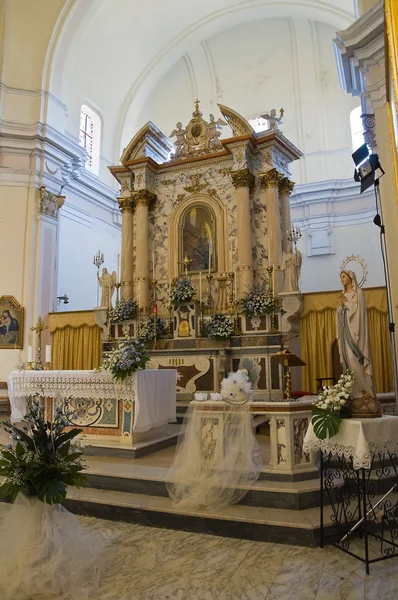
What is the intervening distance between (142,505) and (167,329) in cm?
586

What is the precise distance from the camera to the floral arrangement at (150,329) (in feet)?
32.7

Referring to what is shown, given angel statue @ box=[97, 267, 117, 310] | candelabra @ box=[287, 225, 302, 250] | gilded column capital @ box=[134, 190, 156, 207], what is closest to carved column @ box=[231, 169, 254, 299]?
candelabra @ box=[287, 225, 302, 250]

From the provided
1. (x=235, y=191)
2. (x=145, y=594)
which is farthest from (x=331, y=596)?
(x=235, y=191)

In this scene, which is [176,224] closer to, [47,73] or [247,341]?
[247,341]

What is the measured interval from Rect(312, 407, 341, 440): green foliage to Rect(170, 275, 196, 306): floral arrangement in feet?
19.8

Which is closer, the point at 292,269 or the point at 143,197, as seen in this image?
the point at 292,269

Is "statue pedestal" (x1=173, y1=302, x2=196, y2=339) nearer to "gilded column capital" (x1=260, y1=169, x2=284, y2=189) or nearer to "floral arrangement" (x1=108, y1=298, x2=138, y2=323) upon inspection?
"floral arrangement" (x1=108, y1=298, x2=138, y2=323)

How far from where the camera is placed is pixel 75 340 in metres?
11.6

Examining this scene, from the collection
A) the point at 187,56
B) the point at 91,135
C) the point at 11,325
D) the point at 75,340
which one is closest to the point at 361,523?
the point at 75,340

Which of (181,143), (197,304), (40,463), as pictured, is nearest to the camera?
(40,463)

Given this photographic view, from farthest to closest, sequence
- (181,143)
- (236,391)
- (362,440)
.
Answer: (181,143) → (236,391) → (362,440)

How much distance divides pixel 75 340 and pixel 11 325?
157cm

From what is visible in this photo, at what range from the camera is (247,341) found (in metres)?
9.40

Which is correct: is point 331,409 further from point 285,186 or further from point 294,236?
point 285,186
